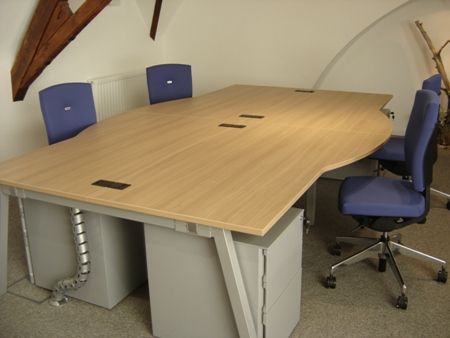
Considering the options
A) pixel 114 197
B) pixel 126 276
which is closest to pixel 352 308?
pixel 126 276

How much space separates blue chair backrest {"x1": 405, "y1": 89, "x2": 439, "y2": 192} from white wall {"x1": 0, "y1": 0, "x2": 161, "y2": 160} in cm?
336

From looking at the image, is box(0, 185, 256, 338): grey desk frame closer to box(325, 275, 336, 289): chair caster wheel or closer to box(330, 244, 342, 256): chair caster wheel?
box(325, 275, 336, 289): chair caster wheel

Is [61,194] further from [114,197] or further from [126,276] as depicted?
[126,276]

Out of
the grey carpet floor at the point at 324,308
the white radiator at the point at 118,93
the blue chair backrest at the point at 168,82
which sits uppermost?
the blue chair backrest at the point at 168,82

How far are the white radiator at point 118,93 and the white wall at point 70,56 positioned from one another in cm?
10

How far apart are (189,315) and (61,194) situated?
828mm

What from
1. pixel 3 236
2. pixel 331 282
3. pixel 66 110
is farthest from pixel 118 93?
pixel 331 282

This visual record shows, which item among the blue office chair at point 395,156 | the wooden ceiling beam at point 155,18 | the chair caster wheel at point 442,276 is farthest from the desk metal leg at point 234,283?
the wooden ceiling beam at point 155,18

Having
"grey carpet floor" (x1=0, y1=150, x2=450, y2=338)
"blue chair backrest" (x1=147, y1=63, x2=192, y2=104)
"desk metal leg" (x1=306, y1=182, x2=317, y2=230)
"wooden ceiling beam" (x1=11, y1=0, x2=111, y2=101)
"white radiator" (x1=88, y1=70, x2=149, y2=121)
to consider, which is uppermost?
"wooden ceiling beam" (x1=11, y1=0, x2=111, y2=101)

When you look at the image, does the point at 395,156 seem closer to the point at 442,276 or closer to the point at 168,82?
the point at 442,276

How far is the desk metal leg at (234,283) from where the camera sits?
6.46ft

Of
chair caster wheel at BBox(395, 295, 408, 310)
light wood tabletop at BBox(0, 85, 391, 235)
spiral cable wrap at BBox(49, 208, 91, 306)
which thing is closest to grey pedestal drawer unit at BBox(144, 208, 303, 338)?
light wood tabletop at BBox(0, 85, 391, 235)

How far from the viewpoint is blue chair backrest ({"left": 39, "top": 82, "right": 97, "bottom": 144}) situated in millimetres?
3212

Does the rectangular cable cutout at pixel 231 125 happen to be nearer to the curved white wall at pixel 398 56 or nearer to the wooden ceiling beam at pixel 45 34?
the wooden ceiling beam at pixel 45 34
